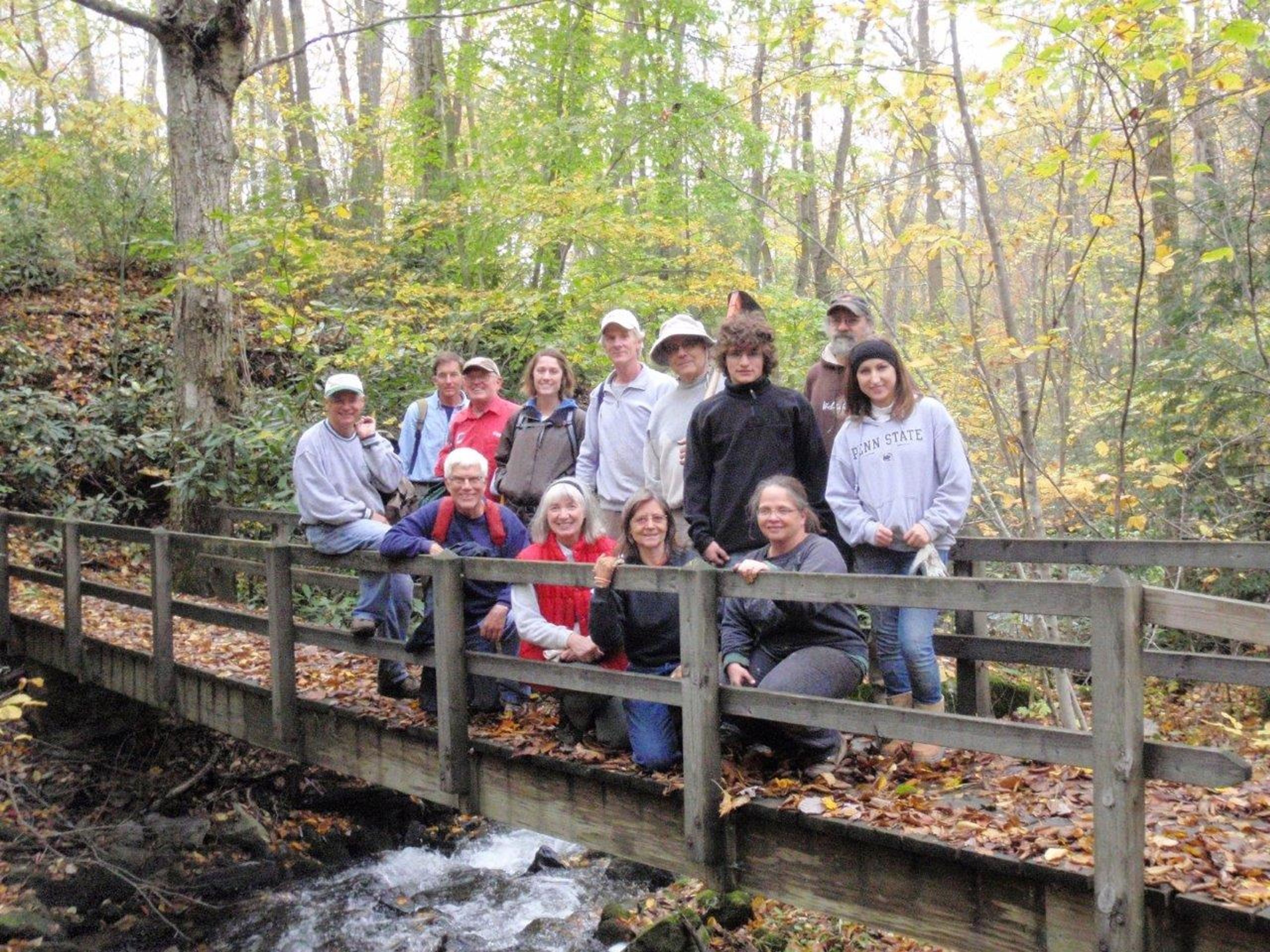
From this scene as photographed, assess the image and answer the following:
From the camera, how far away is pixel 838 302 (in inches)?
226

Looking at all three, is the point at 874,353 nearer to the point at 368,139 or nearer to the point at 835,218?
the point at 368,139

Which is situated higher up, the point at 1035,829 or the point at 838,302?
the point at 838,302

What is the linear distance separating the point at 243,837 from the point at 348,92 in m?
24.9

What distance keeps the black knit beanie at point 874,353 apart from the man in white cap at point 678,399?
2.87ft

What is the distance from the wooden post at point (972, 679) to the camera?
19.5 feet

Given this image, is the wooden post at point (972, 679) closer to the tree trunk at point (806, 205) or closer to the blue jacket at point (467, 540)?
the blue jacket at point (467, 540)

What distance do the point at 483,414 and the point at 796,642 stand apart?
11.2 ft

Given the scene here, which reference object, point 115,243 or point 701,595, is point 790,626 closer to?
point 701,595

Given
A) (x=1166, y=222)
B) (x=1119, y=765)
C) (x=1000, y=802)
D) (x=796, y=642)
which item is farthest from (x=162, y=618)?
(x=1166, y=222)

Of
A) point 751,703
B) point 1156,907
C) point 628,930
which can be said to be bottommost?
point 628,930

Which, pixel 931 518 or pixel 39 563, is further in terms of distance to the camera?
pixel 39 563

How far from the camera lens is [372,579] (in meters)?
7.00

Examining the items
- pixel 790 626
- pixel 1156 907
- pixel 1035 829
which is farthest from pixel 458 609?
pixel 1156 907

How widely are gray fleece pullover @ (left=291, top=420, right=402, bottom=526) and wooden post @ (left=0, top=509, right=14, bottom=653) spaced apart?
16.0 ft
